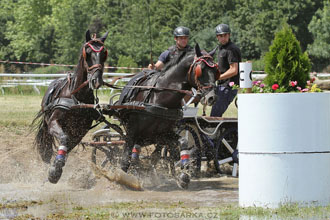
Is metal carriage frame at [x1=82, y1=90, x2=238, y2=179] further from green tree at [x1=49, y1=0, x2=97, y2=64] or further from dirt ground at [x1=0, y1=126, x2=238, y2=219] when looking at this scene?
green tree at [x1=49, y1=0, x2=97, y2=64]

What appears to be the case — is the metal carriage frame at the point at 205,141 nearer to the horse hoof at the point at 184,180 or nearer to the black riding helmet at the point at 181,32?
the black riding helmet at the point at 181,32

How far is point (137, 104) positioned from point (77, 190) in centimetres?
136

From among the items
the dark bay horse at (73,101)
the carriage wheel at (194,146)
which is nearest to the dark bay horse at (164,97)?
the dark bay horse at (73,101)

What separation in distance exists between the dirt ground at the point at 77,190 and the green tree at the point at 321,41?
120 feet

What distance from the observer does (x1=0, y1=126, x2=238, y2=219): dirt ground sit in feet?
25.6

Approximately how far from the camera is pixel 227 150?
35.3ft

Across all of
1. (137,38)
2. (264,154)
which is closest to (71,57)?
(137,38)

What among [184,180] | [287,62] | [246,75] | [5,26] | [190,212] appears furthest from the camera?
[5,26]

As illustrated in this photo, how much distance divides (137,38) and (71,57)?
4885mm

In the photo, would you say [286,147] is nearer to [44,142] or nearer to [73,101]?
[73,101]

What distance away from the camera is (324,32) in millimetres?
48344

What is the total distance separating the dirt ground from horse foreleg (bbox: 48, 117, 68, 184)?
22 cm

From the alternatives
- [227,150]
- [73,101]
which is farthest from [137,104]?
[227,150]

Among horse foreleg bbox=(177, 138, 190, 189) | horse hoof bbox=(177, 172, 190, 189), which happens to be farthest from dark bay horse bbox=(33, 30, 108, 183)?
horse hoof bbox=(177, 172, 190, 189)
